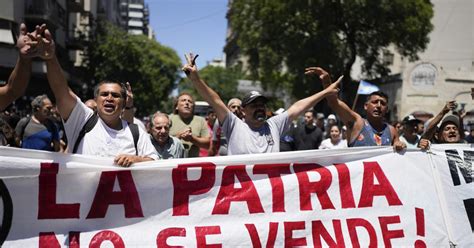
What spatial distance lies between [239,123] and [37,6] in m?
23.3

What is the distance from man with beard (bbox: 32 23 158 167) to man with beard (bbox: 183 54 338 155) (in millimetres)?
705

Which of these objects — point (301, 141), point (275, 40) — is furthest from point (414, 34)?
point (301, 141)

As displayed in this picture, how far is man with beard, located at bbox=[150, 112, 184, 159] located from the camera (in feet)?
16.7

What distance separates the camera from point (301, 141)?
9234 millimetres

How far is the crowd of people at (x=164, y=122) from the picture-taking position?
136 inches

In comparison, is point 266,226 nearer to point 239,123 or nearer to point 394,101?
point 239,123

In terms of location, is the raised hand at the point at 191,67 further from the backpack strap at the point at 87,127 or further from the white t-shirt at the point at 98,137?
the backpack strap at the point at 87,127

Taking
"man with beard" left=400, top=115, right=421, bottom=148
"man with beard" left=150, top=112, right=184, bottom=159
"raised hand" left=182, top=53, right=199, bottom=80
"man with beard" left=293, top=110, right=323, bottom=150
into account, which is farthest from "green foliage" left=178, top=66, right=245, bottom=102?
"raised hand" left=182, top=53, right=199, bottom=80

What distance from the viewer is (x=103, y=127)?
367cm

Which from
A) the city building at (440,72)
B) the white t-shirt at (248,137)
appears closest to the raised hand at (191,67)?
the white t-shirt at (248,137)

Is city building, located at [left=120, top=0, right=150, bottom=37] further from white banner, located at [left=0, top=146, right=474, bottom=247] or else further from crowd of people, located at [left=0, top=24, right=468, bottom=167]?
white banner, located at [left=0, top=146, right=474, bottom=247]

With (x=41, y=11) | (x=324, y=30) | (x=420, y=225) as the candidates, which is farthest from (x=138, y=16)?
(x=420, y=225)

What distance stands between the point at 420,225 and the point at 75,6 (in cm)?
3236

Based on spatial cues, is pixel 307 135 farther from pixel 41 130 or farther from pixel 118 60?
pixel 118 60
